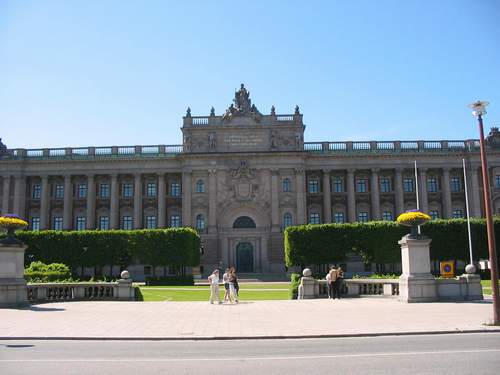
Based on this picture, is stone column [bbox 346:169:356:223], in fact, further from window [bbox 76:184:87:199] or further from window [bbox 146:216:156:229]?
window [bbox 76:184:87:199]

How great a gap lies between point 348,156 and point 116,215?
3575 centimetres

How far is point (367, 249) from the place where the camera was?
58.4 m

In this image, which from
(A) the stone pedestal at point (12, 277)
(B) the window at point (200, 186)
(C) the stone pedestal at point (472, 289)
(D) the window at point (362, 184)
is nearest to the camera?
(A) the stone pedestal at point (12, 277)

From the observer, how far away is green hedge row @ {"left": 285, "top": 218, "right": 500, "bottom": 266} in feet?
190

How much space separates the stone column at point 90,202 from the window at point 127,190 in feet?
15.0

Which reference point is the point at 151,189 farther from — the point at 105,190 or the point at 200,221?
the point at 200,221

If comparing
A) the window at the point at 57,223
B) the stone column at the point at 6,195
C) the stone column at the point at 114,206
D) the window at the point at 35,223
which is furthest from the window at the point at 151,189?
the stone column at the point at 6,195

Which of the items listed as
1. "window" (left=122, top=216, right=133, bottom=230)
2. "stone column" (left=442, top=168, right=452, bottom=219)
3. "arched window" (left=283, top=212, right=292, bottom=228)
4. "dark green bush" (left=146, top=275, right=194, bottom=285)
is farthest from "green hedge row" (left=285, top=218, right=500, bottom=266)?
"window" (left=122, top=216, right=133, bottom=230)

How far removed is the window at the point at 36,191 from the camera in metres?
78.6

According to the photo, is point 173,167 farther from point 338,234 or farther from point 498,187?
point 498,187

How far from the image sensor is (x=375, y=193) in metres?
76.2

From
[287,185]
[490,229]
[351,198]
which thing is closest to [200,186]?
[287,185]

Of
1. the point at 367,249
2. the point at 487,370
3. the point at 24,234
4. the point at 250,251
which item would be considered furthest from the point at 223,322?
the point at 250,251

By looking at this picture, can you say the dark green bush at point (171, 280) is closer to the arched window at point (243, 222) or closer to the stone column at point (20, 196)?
the arched window at point (243, 222)
